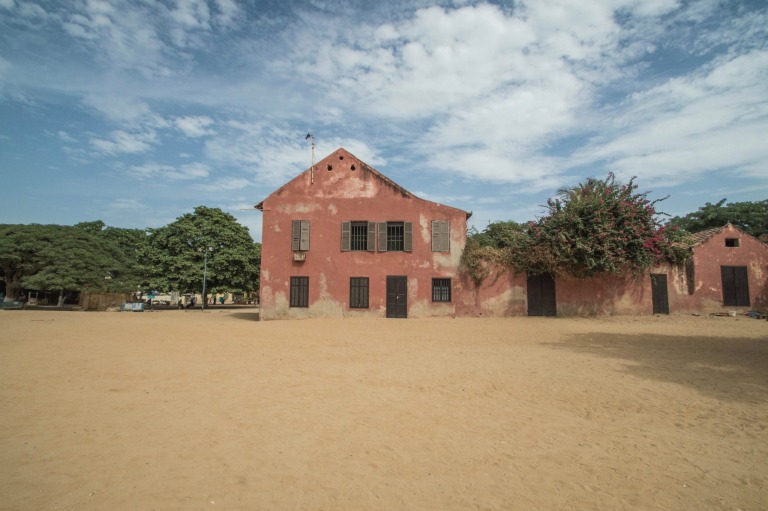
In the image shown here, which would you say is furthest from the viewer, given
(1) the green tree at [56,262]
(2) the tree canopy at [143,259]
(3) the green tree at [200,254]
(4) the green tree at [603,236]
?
(3) the green tree at [200,254]

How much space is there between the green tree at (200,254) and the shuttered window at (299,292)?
430 inches

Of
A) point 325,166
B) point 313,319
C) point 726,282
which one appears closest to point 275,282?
point 313,319

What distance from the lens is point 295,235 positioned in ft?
Result: 65.5

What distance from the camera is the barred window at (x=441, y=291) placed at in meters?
19.8

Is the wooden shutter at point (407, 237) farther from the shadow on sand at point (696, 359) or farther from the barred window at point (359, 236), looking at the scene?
the shadow on sand at point (696, 359)

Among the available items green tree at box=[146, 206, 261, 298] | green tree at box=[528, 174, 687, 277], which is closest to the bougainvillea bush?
green tree at box=[528, 174, 687, 277]

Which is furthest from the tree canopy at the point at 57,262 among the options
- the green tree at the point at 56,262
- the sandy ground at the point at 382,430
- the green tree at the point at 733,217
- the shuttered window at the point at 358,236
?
the green tree at the point at 733,217

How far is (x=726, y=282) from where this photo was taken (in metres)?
20.3

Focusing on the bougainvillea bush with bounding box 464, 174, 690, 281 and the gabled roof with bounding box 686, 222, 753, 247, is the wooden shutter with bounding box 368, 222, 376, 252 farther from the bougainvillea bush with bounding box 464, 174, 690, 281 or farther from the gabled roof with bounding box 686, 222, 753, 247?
the gabled roof with bounding box 686, 222, 753, 247

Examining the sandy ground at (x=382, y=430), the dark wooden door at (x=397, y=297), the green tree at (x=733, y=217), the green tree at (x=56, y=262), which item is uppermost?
the green tree at (x=733, y=217)

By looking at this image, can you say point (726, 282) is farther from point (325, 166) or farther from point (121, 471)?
point (121, 471)

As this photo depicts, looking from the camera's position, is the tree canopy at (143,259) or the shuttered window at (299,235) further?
the tree canopy at (143,259)

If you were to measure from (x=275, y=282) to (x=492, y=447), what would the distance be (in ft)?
55.4

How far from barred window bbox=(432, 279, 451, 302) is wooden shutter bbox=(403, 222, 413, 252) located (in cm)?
202
